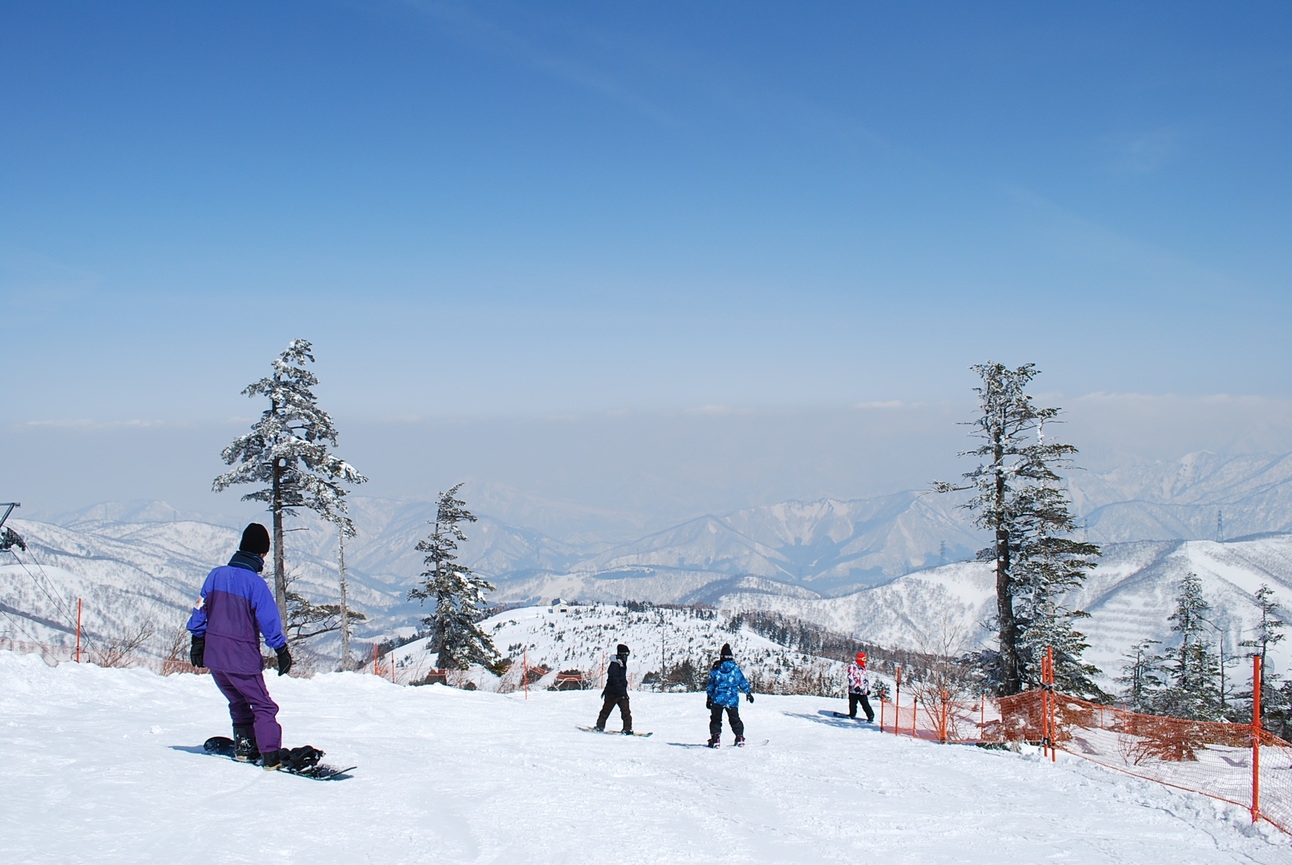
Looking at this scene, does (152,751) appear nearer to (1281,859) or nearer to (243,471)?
(1281,859)

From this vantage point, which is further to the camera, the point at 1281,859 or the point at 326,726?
the point at 326,726

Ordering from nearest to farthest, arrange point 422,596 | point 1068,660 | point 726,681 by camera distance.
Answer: point 726,681
point 1068,660
point 422,596

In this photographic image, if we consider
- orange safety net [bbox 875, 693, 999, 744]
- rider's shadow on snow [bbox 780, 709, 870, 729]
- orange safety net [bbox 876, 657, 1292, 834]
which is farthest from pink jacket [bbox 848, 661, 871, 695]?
orange safety net [bbox 876, 657, 1292, 834]

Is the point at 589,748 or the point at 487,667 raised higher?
the point at 589,748

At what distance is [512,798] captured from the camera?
26.0 feet

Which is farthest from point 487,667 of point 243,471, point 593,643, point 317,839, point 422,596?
point 593,643

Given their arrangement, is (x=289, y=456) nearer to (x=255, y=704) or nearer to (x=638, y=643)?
(x=255, y=704)

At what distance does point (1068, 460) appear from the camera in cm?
2716

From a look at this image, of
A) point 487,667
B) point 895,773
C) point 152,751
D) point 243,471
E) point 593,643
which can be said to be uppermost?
point 243,471

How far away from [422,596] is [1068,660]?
87.3ft

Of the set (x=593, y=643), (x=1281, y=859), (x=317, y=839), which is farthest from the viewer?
(x=593, y=643)

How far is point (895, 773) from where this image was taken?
12.2m

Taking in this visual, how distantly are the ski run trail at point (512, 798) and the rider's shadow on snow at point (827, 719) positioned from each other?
479 cm

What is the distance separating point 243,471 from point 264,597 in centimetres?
2051
